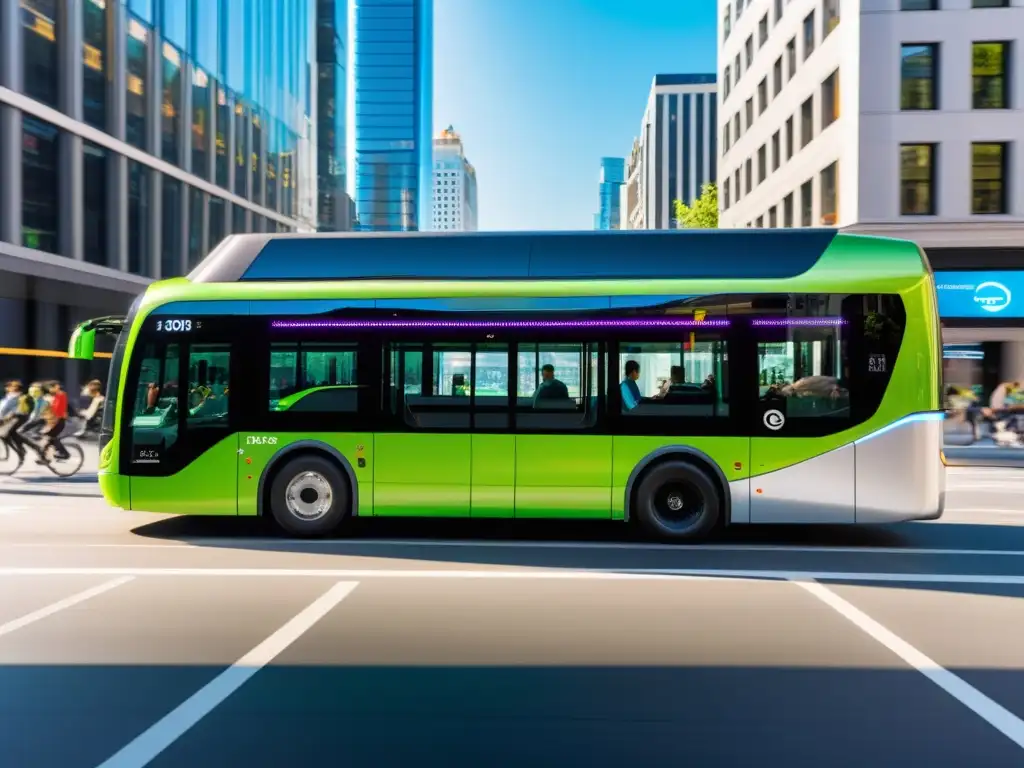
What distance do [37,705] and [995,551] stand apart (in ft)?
28.5

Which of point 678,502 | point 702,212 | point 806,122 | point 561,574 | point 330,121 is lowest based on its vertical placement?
point 561,574

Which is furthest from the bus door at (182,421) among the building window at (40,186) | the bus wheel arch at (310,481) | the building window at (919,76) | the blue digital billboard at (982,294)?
the building window at (919,76)

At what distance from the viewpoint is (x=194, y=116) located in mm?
40719

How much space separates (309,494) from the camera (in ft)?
32.9

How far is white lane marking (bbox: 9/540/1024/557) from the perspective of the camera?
9.41 metres

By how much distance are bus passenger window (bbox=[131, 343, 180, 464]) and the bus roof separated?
92 cm

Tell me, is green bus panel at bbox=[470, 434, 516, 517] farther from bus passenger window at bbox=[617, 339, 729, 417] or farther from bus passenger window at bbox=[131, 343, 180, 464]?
bus passenger window at bbox=[131, 343, 180, 464]

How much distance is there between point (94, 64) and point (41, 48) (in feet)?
10.2

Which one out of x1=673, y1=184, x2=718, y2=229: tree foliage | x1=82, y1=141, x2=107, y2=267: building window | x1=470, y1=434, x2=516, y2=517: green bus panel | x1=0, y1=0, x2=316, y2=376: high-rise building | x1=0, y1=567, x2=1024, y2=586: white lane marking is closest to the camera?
x1=0, y1=567, x2=1024, y2=586: white lane marking

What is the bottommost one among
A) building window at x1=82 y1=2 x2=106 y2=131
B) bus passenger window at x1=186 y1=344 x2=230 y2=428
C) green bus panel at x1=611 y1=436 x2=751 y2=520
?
green bus panel at x1=611 y1=436 x2=751 y2=520

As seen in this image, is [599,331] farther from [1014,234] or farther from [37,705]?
[1014,234]

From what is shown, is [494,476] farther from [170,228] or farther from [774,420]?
[170,228]

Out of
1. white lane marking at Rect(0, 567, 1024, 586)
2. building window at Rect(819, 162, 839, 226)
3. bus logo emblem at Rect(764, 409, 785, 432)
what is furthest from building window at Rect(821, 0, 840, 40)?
white lane marking at Rect(0, 567, 1024, 586)

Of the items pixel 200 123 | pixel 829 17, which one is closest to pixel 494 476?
pixel 829 17
